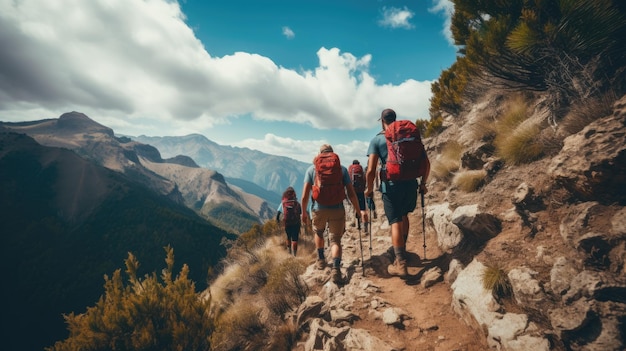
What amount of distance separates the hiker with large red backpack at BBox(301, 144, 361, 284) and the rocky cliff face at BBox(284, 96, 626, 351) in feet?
2.50

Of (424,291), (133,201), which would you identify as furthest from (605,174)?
(133,201)

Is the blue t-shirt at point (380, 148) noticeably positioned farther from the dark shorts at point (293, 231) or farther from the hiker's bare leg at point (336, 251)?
the dark shorts at point (293, 231)

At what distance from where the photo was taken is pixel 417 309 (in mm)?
4250

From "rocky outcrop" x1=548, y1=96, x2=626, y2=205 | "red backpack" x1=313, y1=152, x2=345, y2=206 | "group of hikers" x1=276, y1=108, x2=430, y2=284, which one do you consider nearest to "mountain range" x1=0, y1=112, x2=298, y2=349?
"group of hikers" x1=276, y1=108, x2=430, y2=284

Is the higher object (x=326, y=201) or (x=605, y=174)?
(x=605, y=174)

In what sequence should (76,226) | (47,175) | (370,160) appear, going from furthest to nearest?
(47,175)
(76,226)
(370,160)

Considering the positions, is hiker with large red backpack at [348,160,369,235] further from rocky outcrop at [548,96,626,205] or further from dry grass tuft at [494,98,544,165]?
rocky outcrop at [548,96,626,205]

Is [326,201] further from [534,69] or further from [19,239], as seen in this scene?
[19,239]

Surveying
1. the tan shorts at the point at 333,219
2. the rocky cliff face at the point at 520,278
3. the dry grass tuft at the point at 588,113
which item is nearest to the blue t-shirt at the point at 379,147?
the tan shorts at the point at 333,219

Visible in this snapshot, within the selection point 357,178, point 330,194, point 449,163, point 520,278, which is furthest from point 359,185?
point 520,278

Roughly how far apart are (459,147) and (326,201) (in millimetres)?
6519

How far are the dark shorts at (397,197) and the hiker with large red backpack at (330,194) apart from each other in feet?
2.60

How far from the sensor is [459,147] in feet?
31.4

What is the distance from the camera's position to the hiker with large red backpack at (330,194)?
A: 535cm
